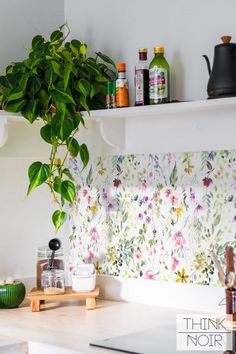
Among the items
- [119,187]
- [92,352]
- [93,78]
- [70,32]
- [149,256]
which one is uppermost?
[70,32]

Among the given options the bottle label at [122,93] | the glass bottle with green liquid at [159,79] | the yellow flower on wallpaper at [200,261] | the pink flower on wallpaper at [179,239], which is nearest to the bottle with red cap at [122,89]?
the bottle label at [122,93]

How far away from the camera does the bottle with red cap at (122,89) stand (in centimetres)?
301

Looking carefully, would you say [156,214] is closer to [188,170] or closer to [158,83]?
[188,170]

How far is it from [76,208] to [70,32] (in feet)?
2.57

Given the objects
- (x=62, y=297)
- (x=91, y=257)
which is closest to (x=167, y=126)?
(x=91, y=257)

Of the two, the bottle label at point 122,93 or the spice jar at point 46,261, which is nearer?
the bottle label at point 122,93

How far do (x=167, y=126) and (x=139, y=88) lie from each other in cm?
20

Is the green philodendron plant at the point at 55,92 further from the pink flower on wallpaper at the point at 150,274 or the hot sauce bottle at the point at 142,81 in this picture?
the pink flower on wallpaper at the point at 150,274

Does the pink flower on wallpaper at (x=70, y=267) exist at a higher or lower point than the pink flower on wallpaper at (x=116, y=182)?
lower

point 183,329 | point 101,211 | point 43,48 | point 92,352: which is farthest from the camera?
point 101,211

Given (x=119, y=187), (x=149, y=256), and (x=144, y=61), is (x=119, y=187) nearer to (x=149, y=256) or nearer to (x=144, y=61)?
(x=149, y=256)

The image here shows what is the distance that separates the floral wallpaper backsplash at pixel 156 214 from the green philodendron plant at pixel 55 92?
0.20 metres

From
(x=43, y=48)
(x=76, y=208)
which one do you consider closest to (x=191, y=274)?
(x=76, y=208)

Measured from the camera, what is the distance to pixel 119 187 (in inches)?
126
